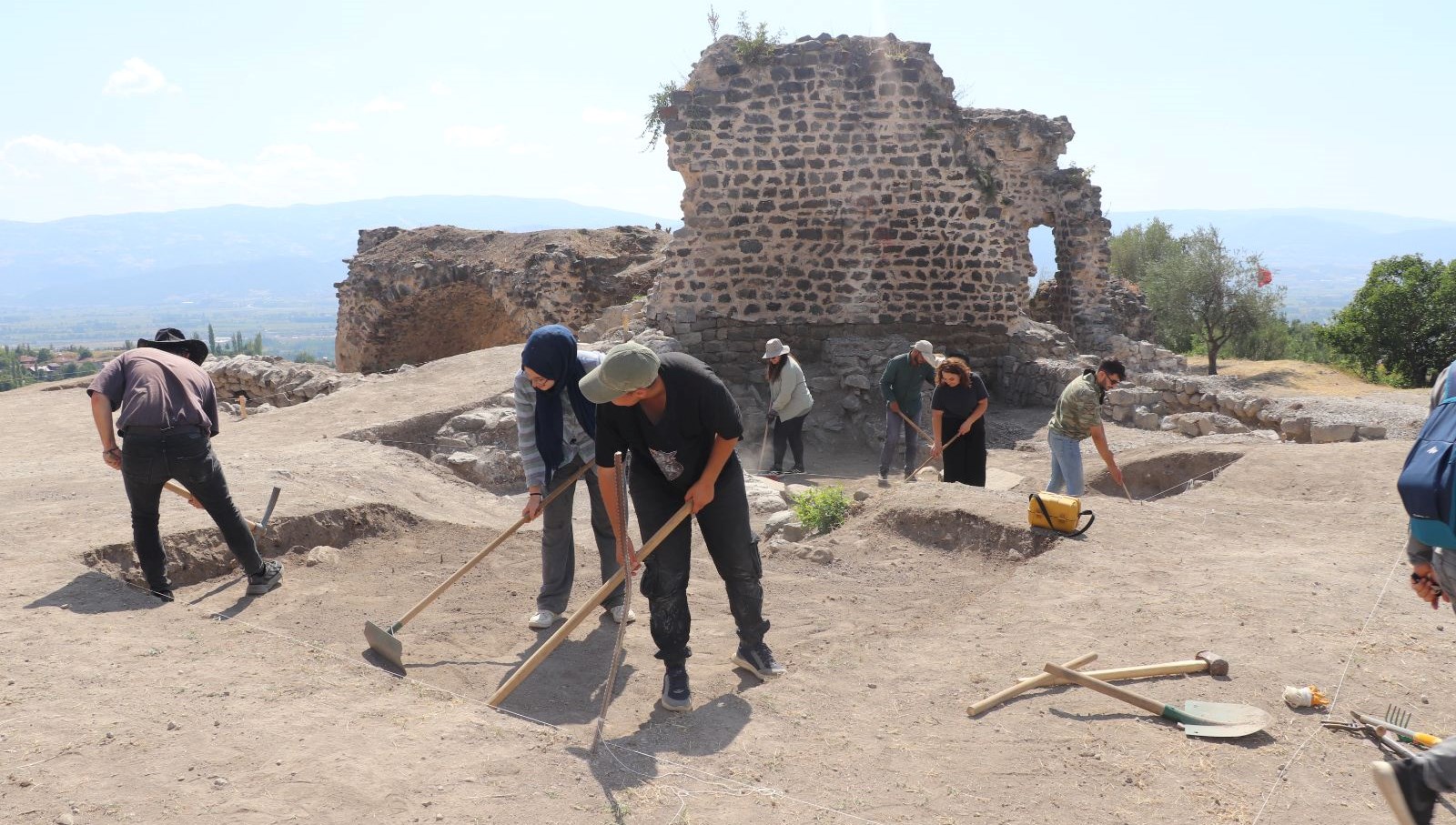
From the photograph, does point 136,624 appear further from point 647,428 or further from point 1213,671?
point 1213,671

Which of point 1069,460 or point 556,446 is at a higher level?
point 556,446

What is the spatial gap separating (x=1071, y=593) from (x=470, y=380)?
26.2 ft

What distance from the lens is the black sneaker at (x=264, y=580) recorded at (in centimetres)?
596

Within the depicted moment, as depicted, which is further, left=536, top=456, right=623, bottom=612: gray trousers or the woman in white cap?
the woman in white cap

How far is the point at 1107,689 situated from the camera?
4.21 metres

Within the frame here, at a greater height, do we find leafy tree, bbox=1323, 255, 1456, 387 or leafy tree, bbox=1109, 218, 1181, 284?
leafy tree, bbox=1109, 218, 1181, 284

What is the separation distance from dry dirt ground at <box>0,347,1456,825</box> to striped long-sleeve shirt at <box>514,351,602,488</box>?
1.00 metres

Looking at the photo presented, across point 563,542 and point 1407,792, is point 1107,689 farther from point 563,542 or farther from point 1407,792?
point 563,542

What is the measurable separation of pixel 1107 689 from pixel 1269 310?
31.1 metres

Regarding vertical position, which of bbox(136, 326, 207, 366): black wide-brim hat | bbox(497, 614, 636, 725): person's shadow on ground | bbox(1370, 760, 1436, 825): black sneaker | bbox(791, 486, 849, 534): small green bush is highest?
bbox(136, 326, 207, 366): black wide-brim hat

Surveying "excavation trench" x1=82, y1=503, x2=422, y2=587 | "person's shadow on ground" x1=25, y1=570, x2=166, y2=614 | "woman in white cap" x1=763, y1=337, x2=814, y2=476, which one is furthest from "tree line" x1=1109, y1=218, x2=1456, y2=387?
"person's shadow on ground" x1=25, y1=570, x2=166, y2=614

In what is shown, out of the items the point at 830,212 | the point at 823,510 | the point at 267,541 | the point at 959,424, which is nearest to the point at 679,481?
the point at 823,510

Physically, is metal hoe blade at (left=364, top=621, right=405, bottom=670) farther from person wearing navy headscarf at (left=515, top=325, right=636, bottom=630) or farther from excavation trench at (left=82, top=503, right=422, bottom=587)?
excavation trench at (left=82, top=503, right=422, bottom=587)

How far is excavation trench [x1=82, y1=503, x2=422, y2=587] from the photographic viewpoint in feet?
19.8
